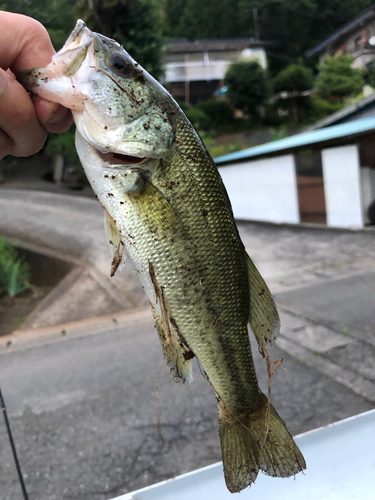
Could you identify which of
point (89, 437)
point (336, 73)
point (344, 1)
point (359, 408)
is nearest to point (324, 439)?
point (359, 408)

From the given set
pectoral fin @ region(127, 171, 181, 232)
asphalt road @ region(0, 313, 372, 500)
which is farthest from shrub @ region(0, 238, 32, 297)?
pectoral fin @ region(127, 171, 181, 232)

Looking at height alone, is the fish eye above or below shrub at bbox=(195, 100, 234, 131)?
below

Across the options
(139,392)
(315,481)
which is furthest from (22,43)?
(139,392)

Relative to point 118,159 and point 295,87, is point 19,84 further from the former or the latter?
point 295,87

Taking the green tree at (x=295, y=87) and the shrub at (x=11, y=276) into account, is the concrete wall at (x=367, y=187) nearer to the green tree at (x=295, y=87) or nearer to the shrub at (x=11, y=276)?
the shrub at (x=11, y=276)

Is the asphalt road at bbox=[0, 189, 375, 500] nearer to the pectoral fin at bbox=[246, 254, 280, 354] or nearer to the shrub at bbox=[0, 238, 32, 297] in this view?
the shrub at bbox=[0, 238, 32, 297]

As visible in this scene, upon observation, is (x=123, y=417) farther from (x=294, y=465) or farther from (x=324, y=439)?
(x=294, y=465)
